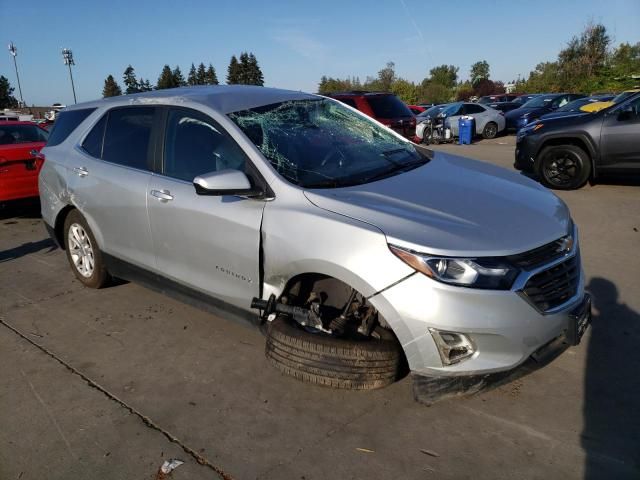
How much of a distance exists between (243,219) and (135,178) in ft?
3.98

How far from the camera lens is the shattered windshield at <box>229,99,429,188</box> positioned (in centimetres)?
309

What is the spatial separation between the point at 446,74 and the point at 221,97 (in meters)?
102

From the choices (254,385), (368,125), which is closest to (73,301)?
(254,385)

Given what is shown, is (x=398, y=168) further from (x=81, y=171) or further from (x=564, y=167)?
(x=564, y=167)

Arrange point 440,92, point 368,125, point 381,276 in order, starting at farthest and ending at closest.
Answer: point 440,92 < point 368,125 < point 381,276

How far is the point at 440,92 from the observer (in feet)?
197

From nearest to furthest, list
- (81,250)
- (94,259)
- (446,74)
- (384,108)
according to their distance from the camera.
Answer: (94,259) < (81,250) < (384,108) < (446,74)

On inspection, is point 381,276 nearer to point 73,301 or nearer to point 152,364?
point 152,364

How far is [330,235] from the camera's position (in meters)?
2.62

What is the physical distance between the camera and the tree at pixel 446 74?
306 ft

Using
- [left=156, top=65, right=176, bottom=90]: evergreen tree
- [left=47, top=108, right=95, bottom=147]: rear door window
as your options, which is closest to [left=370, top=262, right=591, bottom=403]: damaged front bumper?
[left=47, top=108, right=95, bottom=147]: rear door window

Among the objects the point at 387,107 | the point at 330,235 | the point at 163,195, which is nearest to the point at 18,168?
the point at 163,195

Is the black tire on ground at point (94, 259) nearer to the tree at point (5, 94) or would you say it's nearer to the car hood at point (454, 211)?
the car hood at point (454, 211)

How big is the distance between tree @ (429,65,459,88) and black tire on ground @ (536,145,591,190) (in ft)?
290
